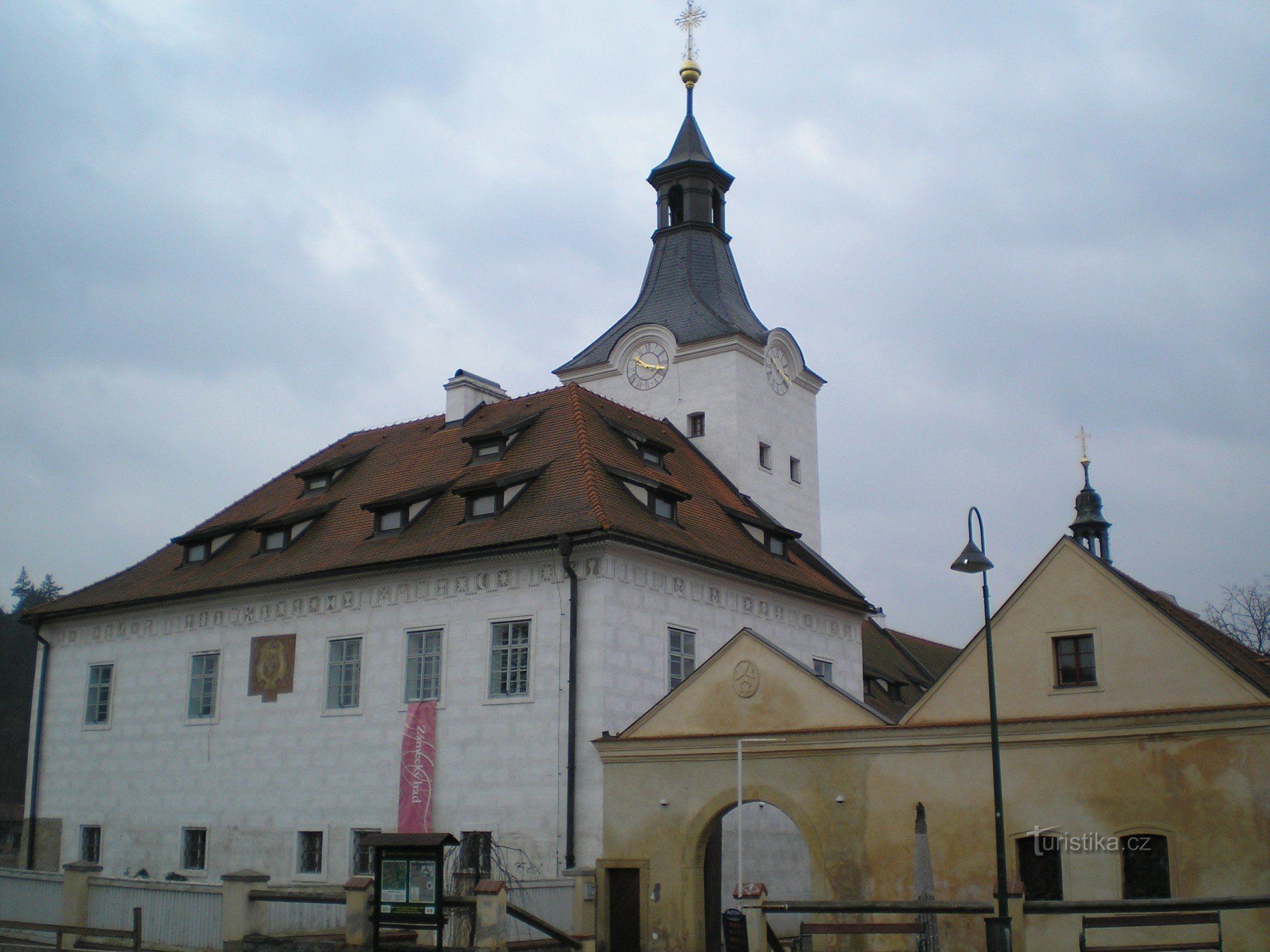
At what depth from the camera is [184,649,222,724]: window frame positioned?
95.6 ft

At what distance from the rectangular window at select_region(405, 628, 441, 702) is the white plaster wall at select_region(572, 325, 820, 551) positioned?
10757 millimetres

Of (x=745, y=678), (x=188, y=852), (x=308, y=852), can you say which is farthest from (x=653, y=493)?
(x=188, y=852)

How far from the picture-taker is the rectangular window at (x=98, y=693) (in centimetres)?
3177

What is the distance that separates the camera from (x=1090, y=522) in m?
39.3

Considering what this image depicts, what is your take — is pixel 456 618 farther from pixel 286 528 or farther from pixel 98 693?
pixel 98 693

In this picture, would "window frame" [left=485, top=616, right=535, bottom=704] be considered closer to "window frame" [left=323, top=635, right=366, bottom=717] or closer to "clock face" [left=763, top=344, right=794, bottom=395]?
"window frame" [left=323, top=635, right=366, bottom=717]

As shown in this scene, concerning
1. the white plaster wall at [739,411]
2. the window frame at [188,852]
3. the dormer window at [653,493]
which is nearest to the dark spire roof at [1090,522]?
the white plaster wall at [739,411]

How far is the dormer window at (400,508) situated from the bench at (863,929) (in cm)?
1329

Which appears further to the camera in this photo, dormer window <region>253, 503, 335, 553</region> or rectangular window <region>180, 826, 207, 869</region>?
dormer window <region>253, 503, 335, 553</region>

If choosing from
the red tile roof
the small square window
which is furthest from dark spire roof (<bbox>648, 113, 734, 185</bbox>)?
the small square window

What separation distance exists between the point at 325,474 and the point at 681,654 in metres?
11.9

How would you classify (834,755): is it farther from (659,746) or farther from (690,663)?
(690,663)

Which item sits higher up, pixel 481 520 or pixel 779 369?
pixel 779 369

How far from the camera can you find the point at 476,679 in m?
25.0
